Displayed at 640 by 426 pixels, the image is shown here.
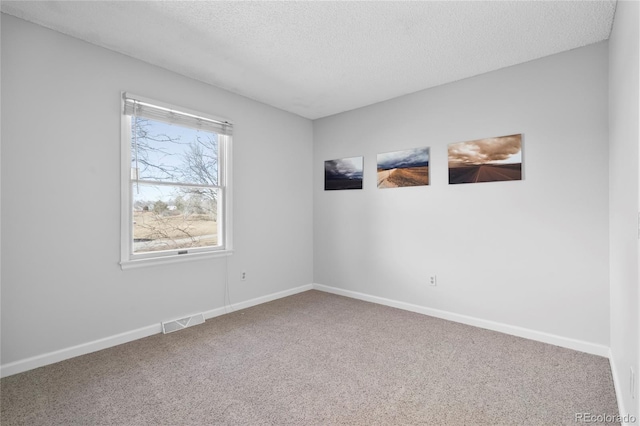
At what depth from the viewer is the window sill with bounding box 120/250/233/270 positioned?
2963 mm

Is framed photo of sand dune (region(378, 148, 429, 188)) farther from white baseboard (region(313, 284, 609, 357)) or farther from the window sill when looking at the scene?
the window sill

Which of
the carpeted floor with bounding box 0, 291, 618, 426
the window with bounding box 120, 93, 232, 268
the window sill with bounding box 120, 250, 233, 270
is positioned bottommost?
the carpeted floor with bounding box 0, 291, 618, 426

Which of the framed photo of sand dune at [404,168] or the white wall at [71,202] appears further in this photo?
the framed photo of sand dune at [404,168]

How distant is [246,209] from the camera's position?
402cm

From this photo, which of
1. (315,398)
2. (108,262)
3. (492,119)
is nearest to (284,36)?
(492,119)

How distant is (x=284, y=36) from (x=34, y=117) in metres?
2.05

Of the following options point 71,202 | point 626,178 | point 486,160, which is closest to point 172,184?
point 71,202

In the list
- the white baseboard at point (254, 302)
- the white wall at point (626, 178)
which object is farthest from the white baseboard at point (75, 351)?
the white wall at point (626, 178)

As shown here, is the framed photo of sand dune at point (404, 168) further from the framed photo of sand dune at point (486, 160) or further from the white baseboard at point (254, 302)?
the white baseboard at point (254, 302)

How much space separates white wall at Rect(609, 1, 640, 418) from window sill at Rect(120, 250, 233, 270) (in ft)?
11.3

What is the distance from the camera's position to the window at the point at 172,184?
3008 millimetres

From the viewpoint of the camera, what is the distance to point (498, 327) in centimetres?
319

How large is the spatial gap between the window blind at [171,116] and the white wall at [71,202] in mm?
101

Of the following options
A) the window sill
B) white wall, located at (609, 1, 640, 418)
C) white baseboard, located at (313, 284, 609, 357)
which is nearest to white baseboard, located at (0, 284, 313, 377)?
the window sill
